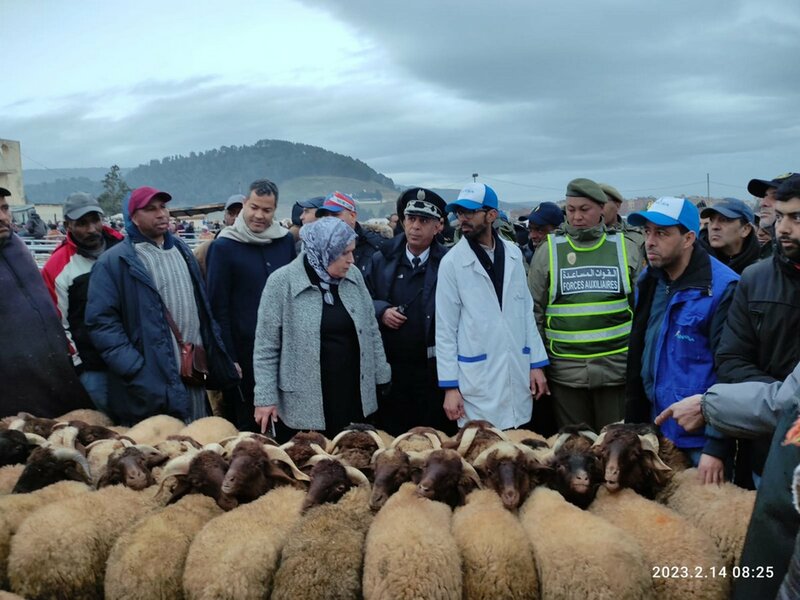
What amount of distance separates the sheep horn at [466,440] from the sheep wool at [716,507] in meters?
1.08

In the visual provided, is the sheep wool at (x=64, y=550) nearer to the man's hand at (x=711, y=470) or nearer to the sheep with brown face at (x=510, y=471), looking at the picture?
the sheep with brown face at (x=510, y=471)

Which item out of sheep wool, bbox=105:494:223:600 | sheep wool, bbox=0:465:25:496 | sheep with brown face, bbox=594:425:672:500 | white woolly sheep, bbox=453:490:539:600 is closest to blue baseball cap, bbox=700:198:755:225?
sheep with brown face, bbox=594:425:672:500

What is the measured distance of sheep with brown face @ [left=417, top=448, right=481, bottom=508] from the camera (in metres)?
3.41

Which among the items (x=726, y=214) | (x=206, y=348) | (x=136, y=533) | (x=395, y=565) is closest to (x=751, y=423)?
(x=395, y=565)

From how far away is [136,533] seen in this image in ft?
10.1

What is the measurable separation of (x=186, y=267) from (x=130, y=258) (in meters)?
0.47

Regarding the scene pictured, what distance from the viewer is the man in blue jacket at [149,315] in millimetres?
5000

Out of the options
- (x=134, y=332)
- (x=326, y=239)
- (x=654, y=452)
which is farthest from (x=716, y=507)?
(x=134, y=332)

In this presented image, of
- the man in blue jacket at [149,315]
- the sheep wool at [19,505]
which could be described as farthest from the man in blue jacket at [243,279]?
the sheep wool at [19,505]

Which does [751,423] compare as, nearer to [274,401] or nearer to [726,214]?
[274,401]

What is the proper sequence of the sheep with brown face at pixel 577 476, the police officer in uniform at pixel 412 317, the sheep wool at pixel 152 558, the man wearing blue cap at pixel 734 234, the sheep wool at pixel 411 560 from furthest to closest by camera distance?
the man wearing blue cap at pixel 734 234 → the police officer in uniform at pixel 412 317 → the sheep with brown face at pixel 577 476 → the sheep wool at pixel 152 558 → the sheep wool at pixel 411 560

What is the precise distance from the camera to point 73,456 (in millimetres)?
3893

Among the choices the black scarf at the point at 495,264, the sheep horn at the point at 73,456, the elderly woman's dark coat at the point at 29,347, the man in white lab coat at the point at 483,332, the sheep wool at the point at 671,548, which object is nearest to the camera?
the sheep wool at the point at 671,548

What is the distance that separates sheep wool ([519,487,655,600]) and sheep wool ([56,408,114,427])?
12.3 ft
